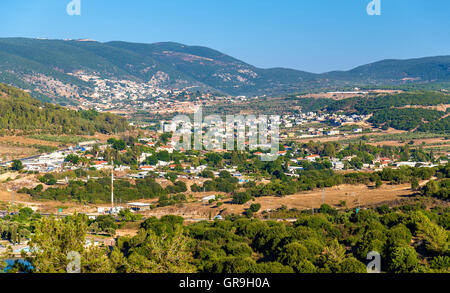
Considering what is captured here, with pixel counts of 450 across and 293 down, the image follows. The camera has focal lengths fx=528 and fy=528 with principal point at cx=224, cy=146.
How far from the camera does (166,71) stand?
501ft

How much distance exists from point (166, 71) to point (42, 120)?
360 feet

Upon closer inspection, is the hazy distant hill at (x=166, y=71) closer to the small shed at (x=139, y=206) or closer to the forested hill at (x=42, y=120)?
the forested hill at (x=42, y=120)

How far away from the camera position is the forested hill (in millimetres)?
42594

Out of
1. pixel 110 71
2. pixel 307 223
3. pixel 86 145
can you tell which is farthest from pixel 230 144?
pixel 110 71

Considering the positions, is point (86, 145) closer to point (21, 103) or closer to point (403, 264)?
point (21, 103)

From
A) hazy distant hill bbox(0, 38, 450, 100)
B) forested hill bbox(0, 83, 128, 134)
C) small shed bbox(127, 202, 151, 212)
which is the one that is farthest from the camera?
hazy distant hill bbox(0, 38, 450, 100)

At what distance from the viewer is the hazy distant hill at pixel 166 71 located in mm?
109000

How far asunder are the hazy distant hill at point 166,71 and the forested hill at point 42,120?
49.9 meters

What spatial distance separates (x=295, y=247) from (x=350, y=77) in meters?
148

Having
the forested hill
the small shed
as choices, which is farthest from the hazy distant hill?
the small shed

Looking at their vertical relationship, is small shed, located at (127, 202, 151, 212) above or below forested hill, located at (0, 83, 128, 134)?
below

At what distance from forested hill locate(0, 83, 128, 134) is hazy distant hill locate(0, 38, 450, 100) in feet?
164

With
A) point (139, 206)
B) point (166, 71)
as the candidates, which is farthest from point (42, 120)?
point (166, 71)

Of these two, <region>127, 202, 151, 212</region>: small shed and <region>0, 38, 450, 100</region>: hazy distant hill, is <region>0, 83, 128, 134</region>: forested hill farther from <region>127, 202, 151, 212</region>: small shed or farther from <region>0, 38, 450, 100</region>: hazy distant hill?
<region>0, 38, 450, 100</region>: hazy distant hill
